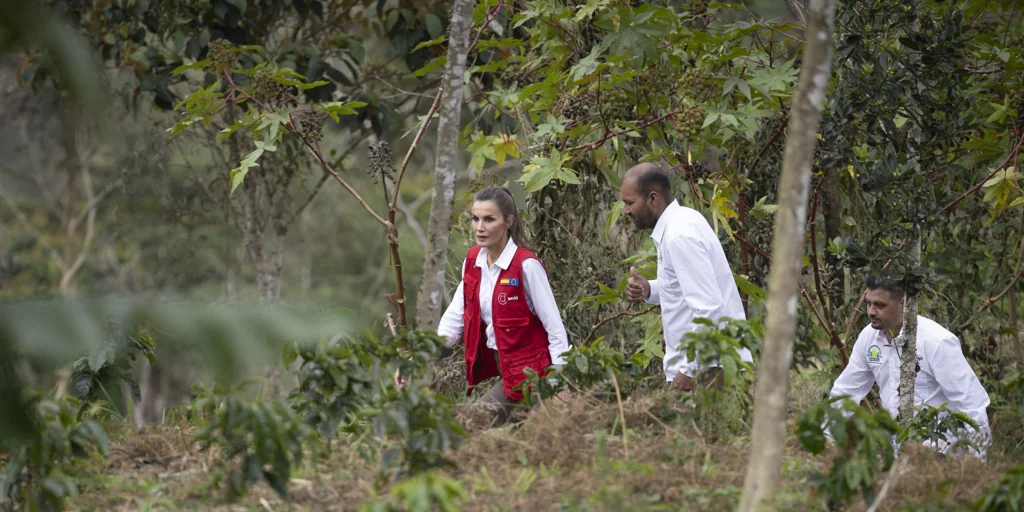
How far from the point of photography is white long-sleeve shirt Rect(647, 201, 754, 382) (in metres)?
4.46

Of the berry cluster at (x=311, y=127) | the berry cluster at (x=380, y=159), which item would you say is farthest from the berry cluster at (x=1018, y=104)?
the berry cluster at (x=311, y=127)

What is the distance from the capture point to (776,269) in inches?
106

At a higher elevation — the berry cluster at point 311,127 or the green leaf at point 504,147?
the green leaf at point 504,147

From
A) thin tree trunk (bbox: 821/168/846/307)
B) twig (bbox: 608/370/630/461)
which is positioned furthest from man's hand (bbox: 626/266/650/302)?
thin tree trunk (bbox: 821/168/846/307)

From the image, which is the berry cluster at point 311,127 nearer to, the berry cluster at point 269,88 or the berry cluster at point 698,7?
the berry cluster at point 269,88

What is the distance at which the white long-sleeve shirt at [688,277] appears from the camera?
14.6 feet

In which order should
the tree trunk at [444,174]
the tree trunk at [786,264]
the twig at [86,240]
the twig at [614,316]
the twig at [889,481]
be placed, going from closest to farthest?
the tree trunk at [786,264], the twig at [889,481], the tree trunk at [444,174], the twig at [614,316], the twig at [86,240]

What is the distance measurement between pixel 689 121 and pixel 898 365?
5.13ft

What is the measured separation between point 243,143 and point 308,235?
37.6ft

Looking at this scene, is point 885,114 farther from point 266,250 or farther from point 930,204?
point 266,250

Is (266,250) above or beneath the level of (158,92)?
beneath

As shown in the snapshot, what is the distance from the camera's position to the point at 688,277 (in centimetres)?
448

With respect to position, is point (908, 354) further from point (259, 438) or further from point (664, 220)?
point (259, 438)

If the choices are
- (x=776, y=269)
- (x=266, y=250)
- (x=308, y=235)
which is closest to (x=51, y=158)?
(x=308, y=235)
